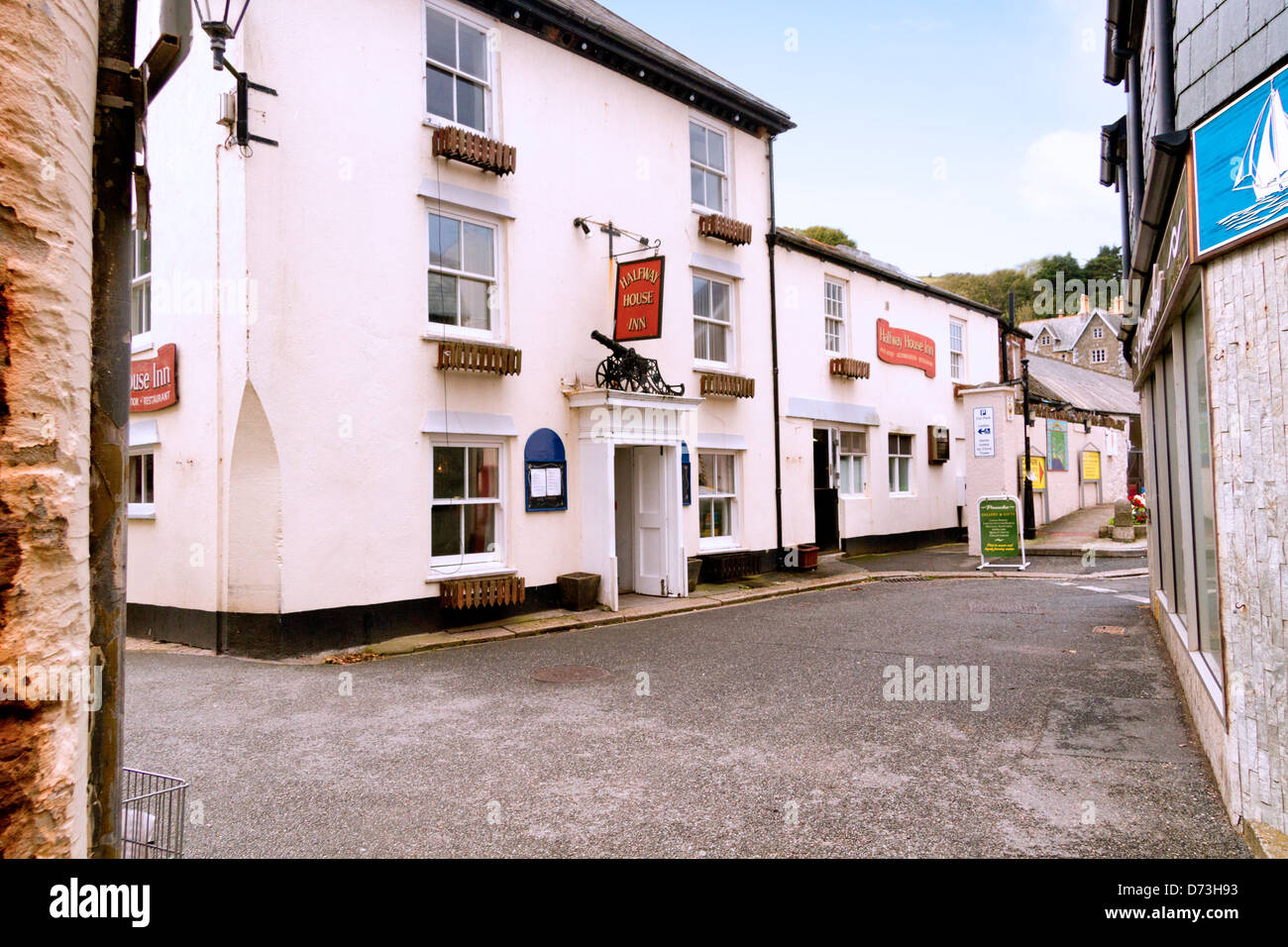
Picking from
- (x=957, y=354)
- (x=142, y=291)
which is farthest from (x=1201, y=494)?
(x=957, y=354)

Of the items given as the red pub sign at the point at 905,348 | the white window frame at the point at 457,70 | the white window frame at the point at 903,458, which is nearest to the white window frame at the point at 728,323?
the white window frame at the point at 457,70

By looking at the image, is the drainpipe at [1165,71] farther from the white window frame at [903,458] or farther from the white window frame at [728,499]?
the white window frame at [903,458]

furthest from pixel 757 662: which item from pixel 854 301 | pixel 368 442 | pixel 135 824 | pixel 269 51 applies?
pixel 854 301

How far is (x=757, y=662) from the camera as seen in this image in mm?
8875

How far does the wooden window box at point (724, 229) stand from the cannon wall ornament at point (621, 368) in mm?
3316

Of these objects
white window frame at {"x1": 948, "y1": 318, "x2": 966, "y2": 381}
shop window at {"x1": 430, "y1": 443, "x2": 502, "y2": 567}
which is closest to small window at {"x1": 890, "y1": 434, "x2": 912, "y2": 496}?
white window frame at {"x1": 948, "y1": 318, "x2": 966, "y2": 381}

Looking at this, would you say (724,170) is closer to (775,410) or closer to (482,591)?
(775,410)

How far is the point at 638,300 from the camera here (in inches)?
496

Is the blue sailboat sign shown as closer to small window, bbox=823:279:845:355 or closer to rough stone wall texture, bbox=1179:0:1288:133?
rough stone wall texture, bbox=1179:0:1288:133

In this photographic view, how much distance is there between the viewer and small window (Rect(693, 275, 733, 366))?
605 inches

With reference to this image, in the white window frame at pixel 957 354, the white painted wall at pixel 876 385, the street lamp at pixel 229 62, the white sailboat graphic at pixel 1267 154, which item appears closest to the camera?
the white sailboat graphic at pixel 1267 154

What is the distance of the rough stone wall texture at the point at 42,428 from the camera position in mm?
1797

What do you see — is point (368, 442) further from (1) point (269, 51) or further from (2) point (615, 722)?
(2) point (615, 722)
